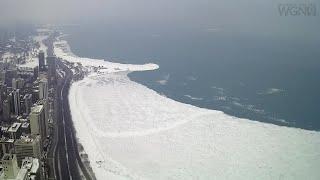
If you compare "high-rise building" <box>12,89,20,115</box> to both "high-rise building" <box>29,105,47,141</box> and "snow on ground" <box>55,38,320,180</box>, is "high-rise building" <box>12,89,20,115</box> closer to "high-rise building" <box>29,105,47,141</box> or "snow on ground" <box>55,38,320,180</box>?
"high-rise building" <box>29,105,47,141</box>

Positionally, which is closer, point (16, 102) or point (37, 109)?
point (37, 109)

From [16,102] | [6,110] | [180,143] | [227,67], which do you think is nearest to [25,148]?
[6,110]

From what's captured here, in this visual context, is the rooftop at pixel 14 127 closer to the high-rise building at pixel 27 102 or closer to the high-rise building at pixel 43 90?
the high-rise building at pixel 27 102

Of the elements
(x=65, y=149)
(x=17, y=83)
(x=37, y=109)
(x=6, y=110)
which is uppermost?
(x=37, y=109)

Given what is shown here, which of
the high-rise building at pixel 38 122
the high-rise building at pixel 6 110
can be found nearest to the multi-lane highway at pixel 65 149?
the high-rise building at pixel 38 122

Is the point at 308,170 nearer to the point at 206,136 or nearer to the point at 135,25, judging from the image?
the point at 206,136

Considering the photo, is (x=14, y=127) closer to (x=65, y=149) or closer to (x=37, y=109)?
(x=37, y=109)
